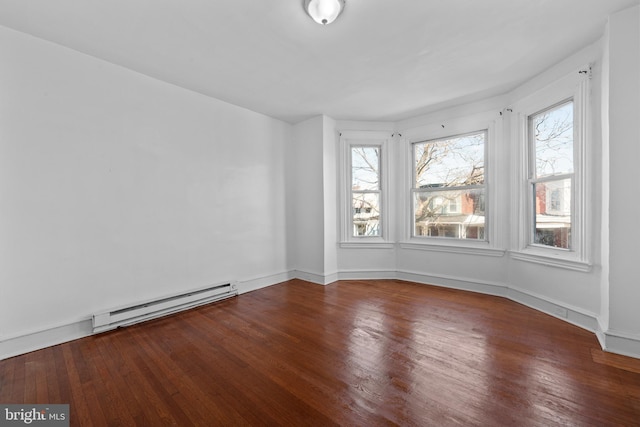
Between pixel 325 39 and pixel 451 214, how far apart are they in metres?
3.14

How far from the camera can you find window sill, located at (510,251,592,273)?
271 cm

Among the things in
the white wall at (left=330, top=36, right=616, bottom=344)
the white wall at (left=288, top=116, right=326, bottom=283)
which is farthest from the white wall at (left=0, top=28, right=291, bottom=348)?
the white wall at (left=330, top=36, right=616, bottom=344)

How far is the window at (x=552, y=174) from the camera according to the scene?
2924 mm

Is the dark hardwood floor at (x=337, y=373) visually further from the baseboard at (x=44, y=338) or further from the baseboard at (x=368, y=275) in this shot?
the baseboard at (x=368, y=275)

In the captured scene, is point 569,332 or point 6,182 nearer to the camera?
point 6,182

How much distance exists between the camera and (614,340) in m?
2.22

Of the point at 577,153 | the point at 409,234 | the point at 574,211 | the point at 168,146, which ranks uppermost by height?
the point at 168,146

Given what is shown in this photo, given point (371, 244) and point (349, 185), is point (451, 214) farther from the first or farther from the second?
point (349, 185)

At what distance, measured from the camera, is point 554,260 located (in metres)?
2.96

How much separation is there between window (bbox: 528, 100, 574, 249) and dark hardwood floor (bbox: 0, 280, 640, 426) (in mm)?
975

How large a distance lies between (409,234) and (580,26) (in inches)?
121

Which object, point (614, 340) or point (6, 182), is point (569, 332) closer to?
point (614, 340)

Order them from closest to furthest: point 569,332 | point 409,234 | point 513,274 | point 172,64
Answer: point 569,332
point 172,64
point 513,274
point 409,234

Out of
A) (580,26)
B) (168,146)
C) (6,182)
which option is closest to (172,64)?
(168,146)
